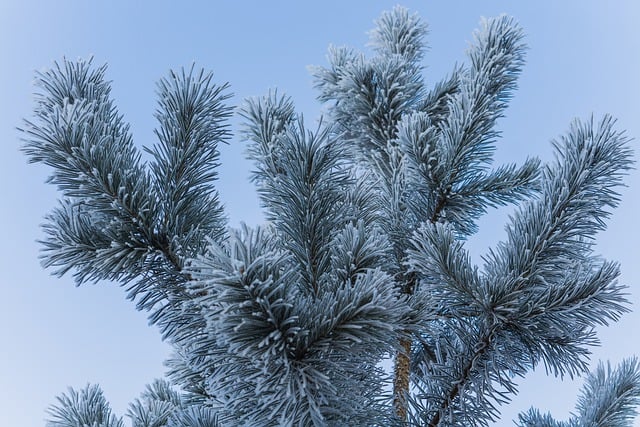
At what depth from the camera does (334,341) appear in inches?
34.0

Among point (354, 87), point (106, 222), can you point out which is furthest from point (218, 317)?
point (354, 87)

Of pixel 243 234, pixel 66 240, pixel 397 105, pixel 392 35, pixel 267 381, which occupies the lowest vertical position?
pixel 267 381

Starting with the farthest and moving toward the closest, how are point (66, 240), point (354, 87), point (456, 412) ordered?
point (354, 87)
point (456, 412)
point (66, 240)

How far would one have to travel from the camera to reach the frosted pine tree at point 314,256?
0.85 metres

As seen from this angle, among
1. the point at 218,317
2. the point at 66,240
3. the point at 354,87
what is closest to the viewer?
the point at 218,317

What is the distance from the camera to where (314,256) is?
102 centimetres

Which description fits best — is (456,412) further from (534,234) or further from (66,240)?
(66,240)

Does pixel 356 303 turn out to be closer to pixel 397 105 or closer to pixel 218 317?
pixel 218 317

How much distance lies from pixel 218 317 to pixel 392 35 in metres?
1.16

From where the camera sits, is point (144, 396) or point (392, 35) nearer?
point (144, 396)

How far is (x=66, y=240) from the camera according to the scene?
3.28 feet

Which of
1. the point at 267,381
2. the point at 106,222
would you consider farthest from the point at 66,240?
the point at 267,381

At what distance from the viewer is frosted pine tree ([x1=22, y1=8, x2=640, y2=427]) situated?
2.79 ft

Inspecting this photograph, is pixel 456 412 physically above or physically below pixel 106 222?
below
